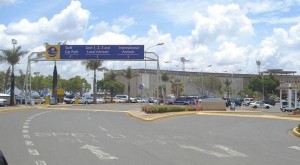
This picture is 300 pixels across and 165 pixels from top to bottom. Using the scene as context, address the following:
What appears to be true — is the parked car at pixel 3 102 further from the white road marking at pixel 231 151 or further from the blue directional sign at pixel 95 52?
the white road marking at pixel 231 151

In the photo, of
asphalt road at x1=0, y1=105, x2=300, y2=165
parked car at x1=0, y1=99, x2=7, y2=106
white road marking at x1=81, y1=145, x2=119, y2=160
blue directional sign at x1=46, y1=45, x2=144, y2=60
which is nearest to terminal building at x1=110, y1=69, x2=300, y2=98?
parked car at x1=0, y1=99, x2=7, y2=106

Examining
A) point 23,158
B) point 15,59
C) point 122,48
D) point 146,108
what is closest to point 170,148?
point 23,158

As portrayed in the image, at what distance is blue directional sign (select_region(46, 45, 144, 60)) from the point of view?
5625 centimetres

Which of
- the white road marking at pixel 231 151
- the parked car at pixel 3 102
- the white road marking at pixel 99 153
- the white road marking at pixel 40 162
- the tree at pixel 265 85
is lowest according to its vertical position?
the white road marking at pixel 231 151

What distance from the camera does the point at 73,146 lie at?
51.3 feet

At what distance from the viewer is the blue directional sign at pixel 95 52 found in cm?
5625

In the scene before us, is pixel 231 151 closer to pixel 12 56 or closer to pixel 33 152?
pixel 33 152

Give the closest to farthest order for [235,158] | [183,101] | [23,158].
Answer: [23,158] < [235,158] < [183,101]

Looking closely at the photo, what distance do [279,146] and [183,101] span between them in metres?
56.4

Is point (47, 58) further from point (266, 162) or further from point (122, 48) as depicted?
point (266, 162)

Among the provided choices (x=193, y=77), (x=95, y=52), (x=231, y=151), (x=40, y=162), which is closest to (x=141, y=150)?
(x=231, y=151)

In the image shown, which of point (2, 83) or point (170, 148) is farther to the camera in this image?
point (2, 83)

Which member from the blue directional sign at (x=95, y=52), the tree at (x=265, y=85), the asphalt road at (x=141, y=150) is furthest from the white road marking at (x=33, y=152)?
the tree at (x=265, y=85)

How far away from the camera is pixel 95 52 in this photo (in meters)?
56.9
